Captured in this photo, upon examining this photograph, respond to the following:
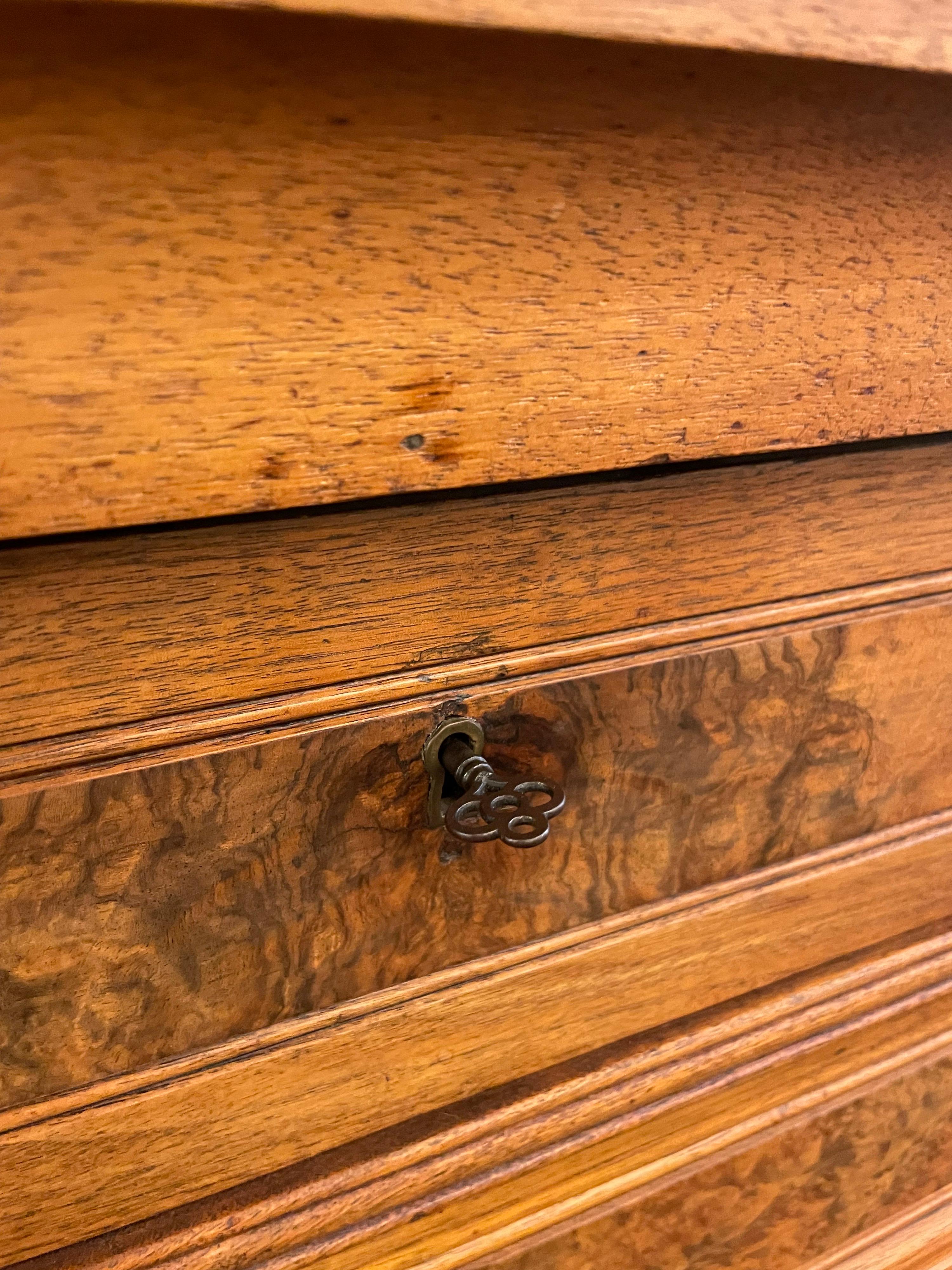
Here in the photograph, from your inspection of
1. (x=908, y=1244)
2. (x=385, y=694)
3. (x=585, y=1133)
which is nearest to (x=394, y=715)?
(x=385, y=694)

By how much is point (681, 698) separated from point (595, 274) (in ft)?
0.58

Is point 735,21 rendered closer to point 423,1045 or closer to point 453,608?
point 453,608

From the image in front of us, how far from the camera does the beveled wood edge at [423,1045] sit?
12.5 inches

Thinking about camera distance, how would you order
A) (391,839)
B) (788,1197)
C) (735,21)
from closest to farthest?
1. (735,21)
2. (391,839)
3. (788,1197)

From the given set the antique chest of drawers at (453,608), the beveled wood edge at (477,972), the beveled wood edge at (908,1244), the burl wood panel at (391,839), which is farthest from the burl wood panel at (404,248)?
the beveled wood edge at (908,1244)

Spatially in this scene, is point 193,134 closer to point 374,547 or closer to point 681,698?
point 374,547

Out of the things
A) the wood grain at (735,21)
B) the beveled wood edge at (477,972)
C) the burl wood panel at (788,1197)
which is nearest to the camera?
the wood grain at (735,21)

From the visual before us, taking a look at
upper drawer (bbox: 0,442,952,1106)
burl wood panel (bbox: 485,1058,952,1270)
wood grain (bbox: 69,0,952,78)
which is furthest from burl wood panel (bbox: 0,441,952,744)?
burl wood panel (bbox: 485,1058,952,1270)

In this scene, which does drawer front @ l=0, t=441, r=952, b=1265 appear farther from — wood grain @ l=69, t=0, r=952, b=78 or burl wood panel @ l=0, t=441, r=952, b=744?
wood grain @ l=69, t=0, r=952, b=78

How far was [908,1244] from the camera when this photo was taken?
566mm

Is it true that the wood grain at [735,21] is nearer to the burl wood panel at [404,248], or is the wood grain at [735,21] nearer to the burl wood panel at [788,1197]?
the burl wood panel at [404,248]

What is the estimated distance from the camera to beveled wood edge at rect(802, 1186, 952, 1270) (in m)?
0.54

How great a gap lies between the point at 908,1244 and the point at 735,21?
674 millimetres

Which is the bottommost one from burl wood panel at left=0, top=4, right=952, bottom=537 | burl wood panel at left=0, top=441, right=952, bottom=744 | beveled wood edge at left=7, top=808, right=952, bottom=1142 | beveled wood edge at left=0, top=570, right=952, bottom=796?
beveled wood edge at left=7, top=808, right=952, bottom=1142
